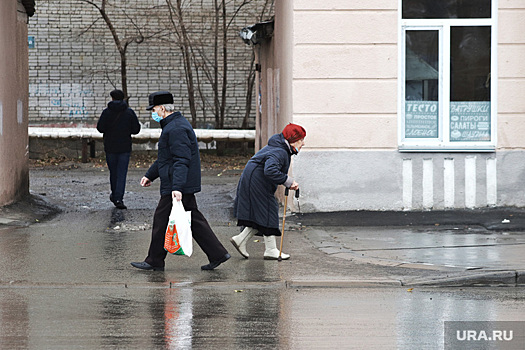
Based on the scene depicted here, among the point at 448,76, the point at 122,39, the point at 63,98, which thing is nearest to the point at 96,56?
the point at 122,39

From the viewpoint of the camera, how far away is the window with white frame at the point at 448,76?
12508 mm

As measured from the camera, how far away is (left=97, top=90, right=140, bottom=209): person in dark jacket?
45.9ft

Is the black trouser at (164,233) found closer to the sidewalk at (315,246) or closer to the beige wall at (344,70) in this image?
the sidewalk at (315,246)

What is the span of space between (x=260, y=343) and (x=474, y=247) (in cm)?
494

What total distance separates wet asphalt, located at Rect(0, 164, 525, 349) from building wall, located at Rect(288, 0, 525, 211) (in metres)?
0.35

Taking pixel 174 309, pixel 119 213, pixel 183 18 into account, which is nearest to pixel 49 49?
pixel 183 18

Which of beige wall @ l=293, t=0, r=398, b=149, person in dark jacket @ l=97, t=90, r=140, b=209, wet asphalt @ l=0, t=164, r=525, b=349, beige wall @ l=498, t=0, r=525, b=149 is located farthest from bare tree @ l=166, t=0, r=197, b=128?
beige wall @ l=498, t=0, r=525, b=149

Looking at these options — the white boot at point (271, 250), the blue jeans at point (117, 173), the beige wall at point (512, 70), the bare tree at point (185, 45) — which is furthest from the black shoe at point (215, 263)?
the bare tree at point (185, 45)

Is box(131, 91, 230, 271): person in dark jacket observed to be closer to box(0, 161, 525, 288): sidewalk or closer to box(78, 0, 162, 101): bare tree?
box(0, 161, 525, 288): sidewalk

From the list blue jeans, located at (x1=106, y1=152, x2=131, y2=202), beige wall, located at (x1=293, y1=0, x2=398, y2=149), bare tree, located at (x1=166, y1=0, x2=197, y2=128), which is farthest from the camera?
bare tree, located at (x1=166, y1=0, x2=197, y2=128)

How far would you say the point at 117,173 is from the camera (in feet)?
46.0

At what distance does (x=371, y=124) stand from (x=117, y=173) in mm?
4280

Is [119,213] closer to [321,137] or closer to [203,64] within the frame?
[321,137]

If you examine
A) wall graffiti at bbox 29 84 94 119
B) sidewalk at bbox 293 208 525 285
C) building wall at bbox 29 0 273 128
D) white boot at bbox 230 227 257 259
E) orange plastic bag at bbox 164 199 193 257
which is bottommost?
sidewalk at bbox 293 208 525 285
